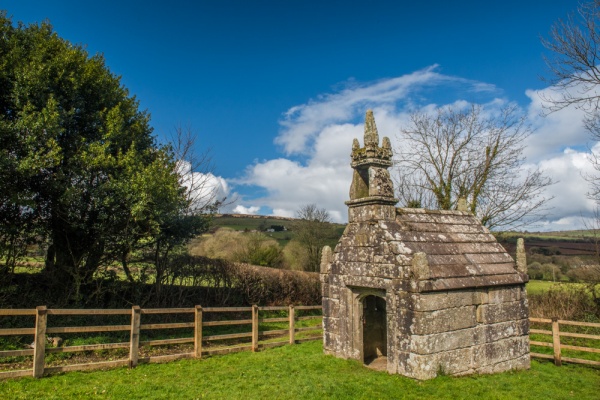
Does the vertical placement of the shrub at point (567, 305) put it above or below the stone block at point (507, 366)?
above

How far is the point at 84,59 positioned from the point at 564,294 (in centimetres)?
2189

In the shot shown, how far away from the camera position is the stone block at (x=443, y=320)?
824 centimetres

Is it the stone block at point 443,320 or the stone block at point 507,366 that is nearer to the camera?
the stone block at point 443,320

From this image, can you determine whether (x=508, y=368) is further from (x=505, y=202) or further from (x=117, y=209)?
(x=505, y=202)

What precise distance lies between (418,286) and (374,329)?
3.85 meters

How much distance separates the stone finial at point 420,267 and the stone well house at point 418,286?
21 millimetres

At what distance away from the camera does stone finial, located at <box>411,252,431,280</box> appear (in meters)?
8.37

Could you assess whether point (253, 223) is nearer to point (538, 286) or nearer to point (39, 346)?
point (538, 286)

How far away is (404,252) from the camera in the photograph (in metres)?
8.88

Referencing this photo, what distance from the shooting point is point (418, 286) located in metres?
8.29

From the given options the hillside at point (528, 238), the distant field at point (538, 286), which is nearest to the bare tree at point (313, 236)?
the hillside at point (528, 238)

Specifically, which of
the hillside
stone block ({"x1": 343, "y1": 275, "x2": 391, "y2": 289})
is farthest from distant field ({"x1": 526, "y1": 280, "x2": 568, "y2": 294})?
stone block ({"x1": 343, "y1": 275, "x2": 391, "y2": 289})

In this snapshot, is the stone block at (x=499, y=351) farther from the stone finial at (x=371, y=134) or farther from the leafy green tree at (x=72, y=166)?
the leafy green tree at (x=72, y=166)

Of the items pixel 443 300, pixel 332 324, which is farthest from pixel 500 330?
pixel 332 324
